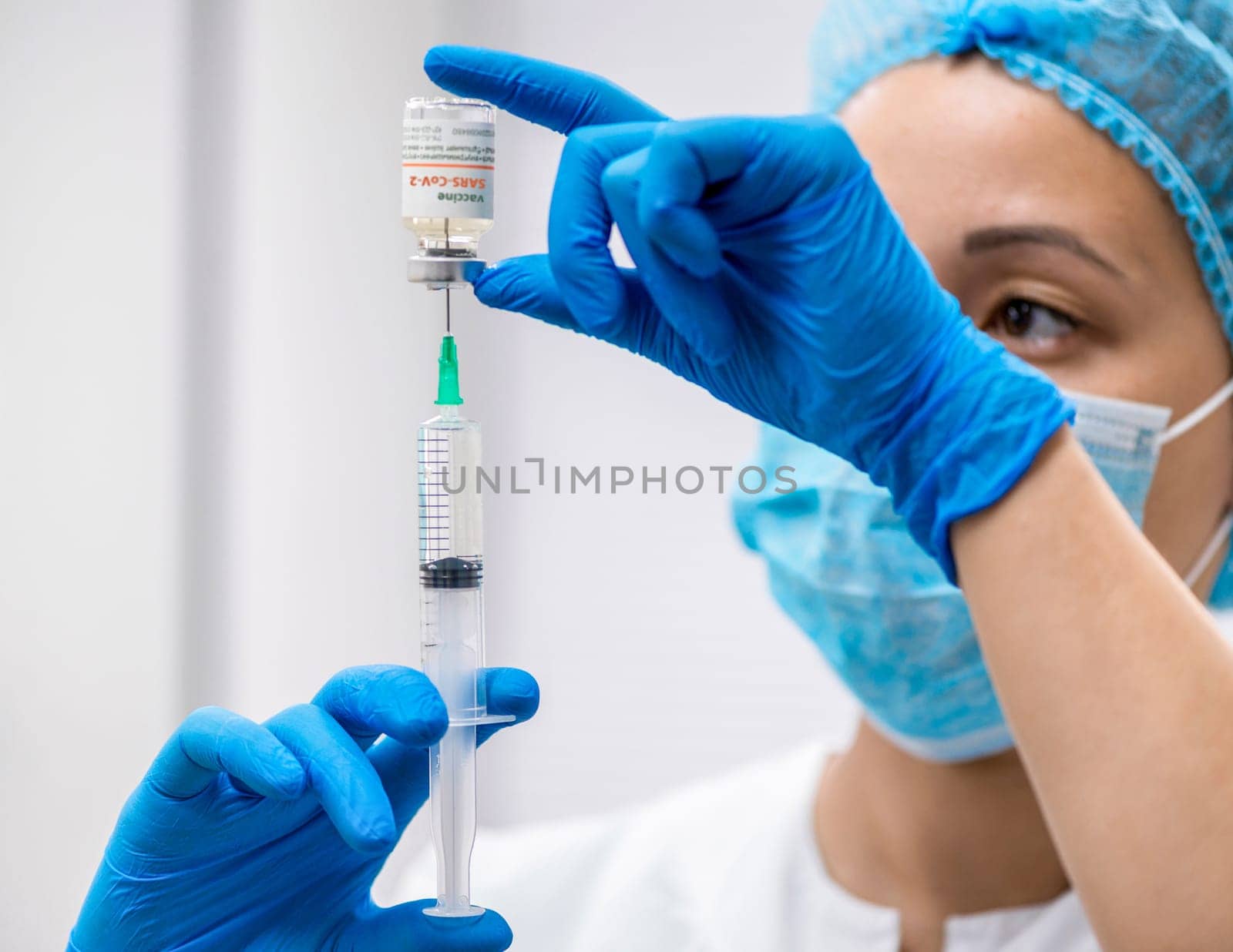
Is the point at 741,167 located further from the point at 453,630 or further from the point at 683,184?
the point at 453,630

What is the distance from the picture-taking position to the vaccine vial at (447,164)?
975mm

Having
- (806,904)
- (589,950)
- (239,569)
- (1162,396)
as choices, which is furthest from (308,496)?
(1162,396)

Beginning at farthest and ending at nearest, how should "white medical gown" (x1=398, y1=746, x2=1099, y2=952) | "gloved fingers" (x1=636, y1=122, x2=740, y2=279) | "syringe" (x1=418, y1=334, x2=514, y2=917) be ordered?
"white medical gown" (x1=398, y1=746, x2=1099, y2=952)
"syringe" (x1=418, y1=334, x2=514, y2=917)
"gloved fingers" (x1=636, y1=122, x2=740, y2=279)

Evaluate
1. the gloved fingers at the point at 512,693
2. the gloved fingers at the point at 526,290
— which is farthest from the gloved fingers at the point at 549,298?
the gloved fingers at the point at 512,693

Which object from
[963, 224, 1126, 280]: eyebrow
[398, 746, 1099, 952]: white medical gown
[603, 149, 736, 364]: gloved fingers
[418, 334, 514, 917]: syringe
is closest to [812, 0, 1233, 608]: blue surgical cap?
[963, 224, 1126, 280]: eyebrow

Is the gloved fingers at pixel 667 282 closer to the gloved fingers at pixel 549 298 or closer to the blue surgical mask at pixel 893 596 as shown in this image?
the gloved fingers at pixel 549 298

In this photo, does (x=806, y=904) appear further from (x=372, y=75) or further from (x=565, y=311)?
(x=372, y=75)

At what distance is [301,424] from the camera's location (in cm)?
224

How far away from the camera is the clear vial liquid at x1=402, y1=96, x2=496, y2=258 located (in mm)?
975

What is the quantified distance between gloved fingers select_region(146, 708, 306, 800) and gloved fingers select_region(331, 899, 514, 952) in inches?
7.7

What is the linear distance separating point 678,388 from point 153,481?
0.98 metres

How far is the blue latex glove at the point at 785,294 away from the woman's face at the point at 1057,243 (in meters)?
0.34

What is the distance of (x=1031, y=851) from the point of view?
1470mm

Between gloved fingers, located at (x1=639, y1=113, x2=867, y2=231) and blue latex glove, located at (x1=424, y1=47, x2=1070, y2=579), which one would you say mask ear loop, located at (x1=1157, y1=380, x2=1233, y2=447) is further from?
gloved fingers, located at (x1=639, y1=113, x2=867, y2=231)
